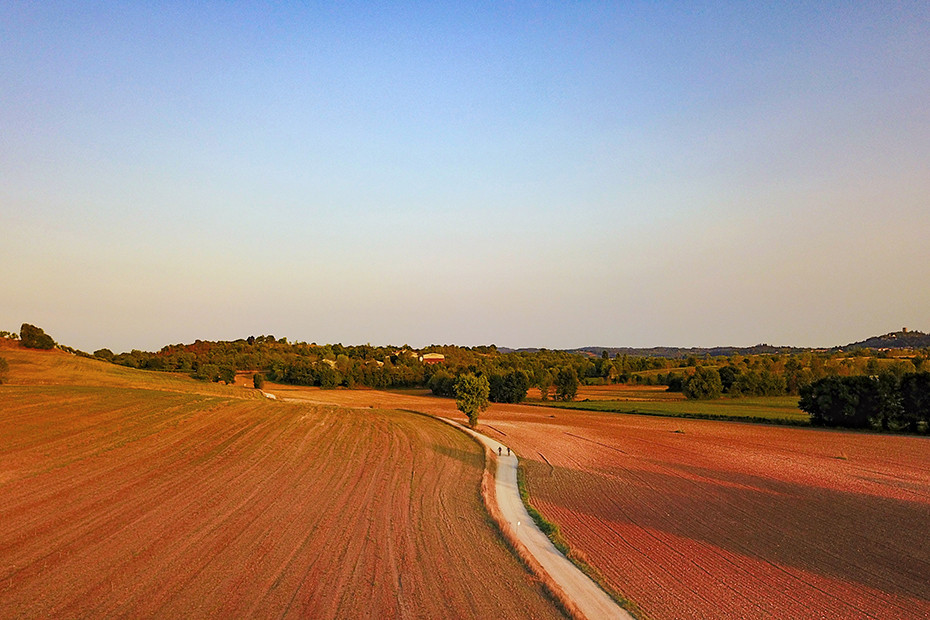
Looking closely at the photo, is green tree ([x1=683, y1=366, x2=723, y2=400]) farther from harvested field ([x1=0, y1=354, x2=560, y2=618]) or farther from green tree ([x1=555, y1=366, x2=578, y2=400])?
harvested field ([x1=0, y1=354, x2=560, y2=618])

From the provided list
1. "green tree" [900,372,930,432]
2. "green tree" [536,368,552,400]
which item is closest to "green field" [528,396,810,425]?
"green tree" [536,368,552,400]

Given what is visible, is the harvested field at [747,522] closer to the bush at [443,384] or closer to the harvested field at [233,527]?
the harvested field at [233,527]

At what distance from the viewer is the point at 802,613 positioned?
1097 centimetres

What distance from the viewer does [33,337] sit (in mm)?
64125

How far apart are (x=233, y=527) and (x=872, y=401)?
54007 millimetres

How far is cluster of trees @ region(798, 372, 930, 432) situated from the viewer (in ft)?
155

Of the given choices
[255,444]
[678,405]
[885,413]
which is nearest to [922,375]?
[885,413]

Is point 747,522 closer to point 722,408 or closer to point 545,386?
point 722,408

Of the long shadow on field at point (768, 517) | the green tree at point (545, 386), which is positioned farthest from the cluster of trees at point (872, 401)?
the green tree at point (545, 386)

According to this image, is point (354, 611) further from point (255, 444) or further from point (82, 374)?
point (82, 374)

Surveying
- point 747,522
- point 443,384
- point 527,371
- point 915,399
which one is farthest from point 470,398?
point 527,371

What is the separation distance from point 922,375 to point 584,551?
157 ft

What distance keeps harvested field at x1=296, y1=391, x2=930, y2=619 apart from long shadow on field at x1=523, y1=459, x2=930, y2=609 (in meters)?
0.05

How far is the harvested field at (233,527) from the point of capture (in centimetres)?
1063
